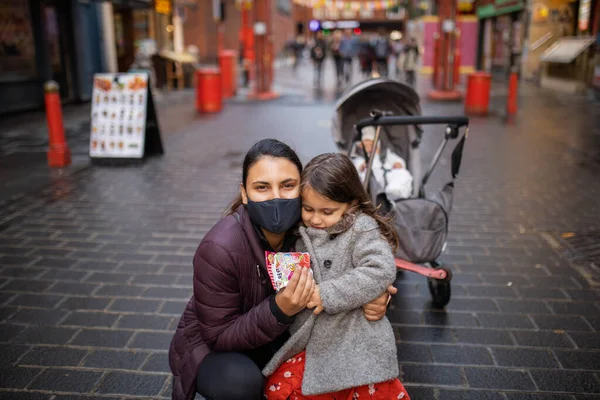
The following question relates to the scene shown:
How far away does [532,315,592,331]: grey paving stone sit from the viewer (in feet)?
11.6

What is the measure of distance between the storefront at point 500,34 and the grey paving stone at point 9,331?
24.8 meters

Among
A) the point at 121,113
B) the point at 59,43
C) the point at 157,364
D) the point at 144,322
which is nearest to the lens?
the point at 157,364

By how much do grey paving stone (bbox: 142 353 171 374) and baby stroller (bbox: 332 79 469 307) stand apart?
1.51 metres

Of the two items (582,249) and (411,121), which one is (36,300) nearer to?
(411,121)

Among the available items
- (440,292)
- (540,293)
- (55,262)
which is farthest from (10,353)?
(540,293)

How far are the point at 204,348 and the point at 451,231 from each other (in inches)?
144

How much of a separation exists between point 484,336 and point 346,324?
1656 mm

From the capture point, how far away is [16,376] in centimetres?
302

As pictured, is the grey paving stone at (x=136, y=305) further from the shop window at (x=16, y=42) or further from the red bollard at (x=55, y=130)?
the shop window at (x=16, y=42)

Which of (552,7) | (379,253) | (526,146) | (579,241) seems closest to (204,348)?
(379,253)

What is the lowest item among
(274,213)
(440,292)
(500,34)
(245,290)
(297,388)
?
(440,292)

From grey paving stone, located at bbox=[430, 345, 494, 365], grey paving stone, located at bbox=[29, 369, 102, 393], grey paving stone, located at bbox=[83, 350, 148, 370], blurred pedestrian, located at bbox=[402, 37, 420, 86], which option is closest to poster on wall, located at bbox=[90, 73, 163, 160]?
grey paving stone, located at bbox=[83, 350, 148, 370]

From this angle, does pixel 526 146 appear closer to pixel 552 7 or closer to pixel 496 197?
pixel 496 197

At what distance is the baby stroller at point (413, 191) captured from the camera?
3.29 meters
